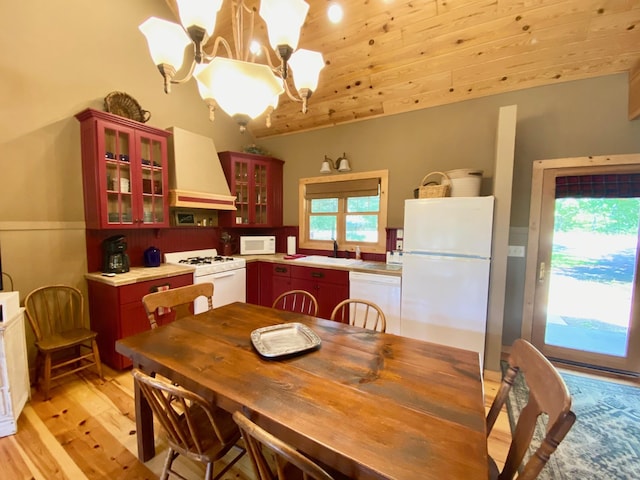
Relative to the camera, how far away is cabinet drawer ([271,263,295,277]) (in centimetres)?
349

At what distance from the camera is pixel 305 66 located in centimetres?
152

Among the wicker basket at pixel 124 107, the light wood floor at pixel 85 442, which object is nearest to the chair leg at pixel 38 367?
the light wood floor at pixel 85 442

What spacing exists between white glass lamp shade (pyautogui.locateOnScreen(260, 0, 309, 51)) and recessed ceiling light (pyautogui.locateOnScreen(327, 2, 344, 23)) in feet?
5.25

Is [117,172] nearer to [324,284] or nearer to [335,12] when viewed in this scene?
[324,284]

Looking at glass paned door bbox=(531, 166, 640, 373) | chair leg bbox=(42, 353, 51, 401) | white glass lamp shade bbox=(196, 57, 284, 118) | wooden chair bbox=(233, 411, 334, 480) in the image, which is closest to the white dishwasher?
glass paned door bbox=(531, 166, 640, 373)

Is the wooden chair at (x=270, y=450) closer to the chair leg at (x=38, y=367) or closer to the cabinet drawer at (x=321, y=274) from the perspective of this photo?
the cabinet drawer at (x=321, y=274)

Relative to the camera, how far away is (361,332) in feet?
5.32

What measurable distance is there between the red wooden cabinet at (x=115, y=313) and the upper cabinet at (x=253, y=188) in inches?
59.8

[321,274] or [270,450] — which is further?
[321,274]

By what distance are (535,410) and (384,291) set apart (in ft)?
6.20

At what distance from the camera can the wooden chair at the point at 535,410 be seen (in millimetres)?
745

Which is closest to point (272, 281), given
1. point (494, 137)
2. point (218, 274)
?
point (218, 274)

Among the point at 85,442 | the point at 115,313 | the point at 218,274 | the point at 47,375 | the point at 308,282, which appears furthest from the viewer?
the point at 308,282

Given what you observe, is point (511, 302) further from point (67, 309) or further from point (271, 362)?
point (67, 309)
